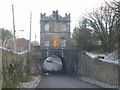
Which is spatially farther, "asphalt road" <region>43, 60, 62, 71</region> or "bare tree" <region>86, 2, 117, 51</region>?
"asphalt road" <region>43, 60, 62, 71</region>

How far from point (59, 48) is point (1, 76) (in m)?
30.4

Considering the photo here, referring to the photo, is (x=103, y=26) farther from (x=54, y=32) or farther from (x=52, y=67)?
(x=52, y=67)

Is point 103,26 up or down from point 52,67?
up

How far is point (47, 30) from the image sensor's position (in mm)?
42344

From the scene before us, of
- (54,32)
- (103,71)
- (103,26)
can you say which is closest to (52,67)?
(54,32)

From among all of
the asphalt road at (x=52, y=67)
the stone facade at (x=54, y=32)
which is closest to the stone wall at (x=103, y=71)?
the stone facade at (x=54, y=32)

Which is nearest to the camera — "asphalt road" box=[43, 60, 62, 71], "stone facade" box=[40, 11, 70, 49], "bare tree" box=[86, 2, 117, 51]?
"bare tree" box=[86, 2, 117, 51]

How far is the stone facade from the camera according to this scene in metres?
41.8

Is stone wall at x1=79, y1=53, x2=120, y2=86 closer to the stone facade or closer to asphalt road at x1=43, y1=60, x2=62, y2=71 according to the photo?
the stone facade

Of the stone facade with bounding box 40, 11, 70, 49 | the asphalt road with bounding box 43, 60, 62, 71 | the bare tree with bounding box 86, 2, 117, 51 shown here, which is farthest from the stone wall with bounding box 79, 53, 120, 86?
the asphalt road with bounding box 43, 60, 62, 71

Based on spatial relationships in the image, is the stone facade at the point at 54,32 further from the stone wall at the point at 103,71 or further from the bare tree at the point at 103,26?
the stone wall at the point at 103,71

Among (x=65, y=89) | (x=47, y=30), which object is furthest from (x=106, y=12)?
(x=65, y=89)

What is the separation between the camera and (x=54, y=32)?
42625 millimetres

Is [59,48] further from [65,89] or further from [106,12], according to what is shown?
[65,89]
